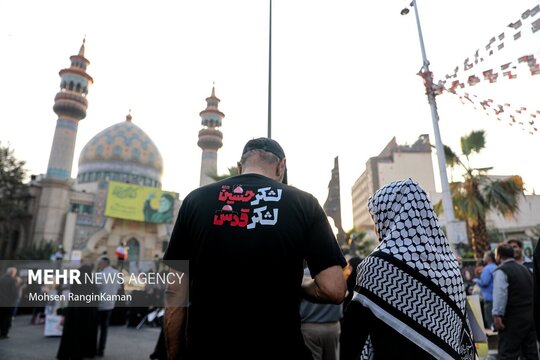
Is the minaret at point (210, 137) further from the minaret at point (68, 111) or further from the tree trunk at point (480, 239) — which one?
the tree trunk at point (480, 239)

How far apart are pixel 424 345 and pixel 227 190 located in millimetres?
1202

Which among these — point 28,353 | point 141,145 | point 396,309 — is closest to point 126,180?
point 141,145

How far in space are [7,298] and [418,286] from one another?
36.3 feet

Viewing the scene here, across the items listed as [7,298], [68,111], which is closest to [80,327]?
[7,298]

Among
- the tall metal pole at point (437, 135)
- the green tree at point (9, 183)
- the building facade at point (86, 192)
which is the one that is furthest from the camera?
the building facade at point (86, 192)

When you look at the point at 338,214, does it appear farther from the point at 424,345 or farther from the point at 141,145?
the point at 141,145

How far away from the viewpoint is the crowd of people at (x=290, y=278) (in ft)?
5.46

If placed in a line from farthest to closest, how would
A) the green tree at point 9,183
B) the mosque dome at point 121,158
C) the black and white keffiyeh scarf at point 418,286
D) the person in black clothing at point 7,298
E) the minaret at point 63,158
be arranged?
the mosque dome at point 121,158
the minaret at point 63,158
the green tree at point 9,183
the person in black clothing at point 7,298
the black and white keffiyeh scarf at point 418,286

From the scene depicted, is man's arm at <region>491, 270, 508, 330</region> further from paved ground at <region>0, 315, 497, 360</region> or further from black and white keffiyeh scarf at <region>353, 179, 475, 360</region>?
black and white keffiyeh scarf at <region>353, 179, 475, 360</region>

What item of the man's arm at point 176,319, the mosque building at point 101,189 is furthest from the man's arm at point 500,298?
the mosque building at point 101,189

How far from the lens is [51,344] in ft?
26.6

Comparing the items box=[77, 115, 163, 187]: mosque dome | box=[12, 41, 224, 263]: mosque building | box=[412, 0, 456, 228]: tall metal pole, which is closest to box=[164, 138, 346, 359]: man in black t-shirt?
box=[412, 0, 456, 228]: tall metal pole

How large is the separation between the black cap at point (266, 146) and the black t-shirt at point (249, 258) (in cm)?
23

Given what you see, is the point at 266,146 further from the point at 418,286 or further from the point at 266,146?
the point at 418,286
